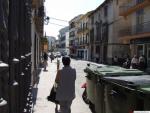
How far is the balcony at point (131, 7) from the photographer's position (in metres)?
39.5

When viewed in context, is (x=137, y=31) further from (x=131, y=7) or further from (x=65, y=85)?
(x=65, y=85)

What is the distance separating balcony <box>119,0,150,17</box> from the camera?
39459mm

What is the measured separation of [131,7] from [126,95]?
127 feet

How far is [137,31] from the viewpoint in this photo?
41.3 m

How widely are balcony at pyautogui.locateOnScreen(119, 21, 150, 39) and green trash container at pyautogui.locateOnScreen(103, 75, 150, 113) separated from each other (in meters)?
30.9

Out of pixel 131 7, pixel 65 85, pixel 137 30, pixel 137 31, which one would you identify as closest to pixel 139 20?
pixel 137 30

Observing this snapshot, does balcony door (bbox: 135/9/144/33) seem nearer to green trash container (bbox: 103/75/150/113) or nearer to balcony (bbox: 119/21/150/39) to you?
balcony (bbox: 119/21/150/39)

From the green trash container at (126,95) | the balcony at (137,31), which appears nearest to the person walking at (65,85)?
the green trash container at (126,95)

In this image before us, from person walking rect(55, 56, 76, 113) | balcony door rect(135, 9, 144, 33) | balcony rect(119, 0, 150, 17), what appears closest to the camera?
person walking rect(55, 56, 76, 113)

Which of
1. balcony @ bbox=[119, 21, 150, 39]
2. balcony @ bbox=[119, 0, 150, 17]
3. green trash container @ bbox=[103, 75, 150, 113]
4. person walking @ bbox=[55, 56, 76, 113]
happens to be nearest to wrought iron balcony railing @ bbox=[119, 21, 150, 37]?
balcony @ bbox=[119, 21, 150, 39]

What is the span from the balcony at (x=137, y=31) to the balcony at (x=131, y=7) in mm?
1872

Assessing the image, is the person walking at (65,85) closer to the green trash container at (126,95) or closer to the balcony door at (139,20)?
the green trash container at (126,95)

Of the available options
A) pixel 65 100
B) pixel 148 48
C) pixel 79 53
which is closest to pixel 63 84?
pixel 65 100

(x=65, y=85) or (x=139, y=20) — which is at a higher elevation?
(x=139, y=20)
